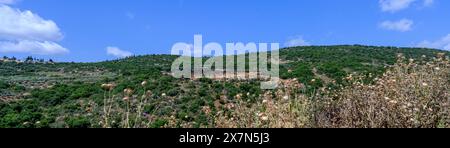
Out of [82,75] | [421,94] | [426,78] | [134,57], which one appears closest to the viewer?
[421,94]

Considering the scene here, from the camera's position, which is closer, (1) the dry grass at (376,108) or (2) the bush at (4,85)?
(1) the dry grass at (376,108)

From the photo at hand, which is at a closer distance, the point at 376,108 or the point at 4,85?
the point at 376,108

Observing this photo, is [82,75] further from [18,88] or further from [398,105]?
[398,105]

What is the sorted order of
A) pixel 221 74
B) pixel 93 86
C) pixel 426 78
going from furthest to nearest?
pixel 221 74 → pixel 93 86 → pixel 426 78

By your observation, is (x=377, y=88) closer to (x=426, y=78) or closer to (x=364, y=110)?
(x=426, y=78)

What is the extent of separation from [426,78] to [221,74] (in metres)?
31.2

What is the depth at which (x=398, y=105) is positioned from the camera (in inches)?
207

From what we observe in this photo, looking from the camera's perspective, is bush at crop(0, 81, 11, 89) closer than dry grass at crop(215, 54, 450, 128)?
No

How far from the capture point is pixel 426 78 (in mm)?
6301

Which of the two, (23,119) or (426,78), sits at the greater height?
(426,78)
